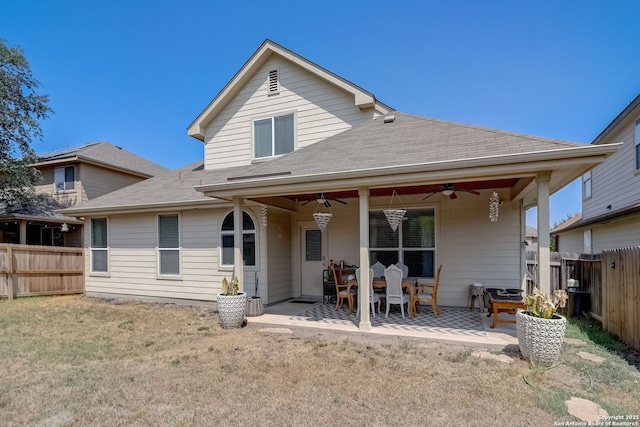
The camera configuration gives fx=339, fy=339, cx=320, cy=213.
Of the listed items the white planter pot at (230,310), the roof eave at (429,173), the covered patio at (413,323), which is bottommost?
the covered patio at (413,323)

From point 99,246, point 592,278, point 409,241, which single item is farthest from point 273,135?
point 592,278

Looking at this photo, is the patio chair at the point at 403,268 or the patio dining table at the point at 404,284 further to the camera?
the patio chair at the point at 403,268

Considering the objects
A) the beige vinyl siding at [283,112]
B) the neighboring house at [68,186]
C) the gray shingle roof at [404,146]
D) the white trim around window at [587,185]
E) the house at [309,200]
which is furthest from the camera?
the neighboring house at [68,186]

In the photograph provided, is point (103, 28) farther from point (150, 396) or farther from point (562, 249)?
point (562, 249)

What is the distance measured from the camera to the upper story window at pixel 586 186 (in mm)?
13367

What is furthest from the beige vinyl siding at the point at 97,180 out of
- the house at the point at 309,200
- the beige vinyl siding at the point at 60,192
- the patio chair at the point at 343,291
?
the patio chair at the point at 343,291

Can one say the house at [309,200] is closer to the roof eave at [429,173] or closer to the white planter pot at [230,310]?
the roof eave at [429,173]

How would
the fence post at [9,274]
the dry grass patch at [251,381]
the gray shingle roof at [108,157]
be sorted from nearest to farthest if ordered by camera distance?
the dry grass patch at [251,381] < the fence post at [9,274] < the gray shingle roof at [108,157]

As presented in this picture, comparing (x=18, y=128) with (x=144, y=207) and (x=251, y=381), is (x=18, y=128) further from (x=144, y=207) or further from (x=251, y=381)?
(x=251, y=381)

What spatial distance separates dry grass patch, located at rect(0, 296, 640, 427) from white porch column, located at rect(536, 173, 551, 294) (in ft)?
3.99

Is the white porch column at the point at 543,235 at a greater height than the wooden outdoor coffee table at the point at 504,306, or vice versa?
the white porch column at the point at 543,235

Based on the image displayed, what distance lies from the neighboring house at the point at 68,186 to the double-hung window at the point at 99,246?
4405 mm

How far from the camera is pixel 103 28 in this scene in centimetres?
1195

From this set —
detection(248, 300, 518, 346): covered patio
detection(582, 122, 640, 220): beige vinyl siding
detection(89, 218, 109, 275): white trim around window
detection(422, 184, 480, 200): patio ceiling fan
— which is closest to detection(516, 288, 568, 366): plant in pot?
detection(248, 300, 518, 346): covered patio
